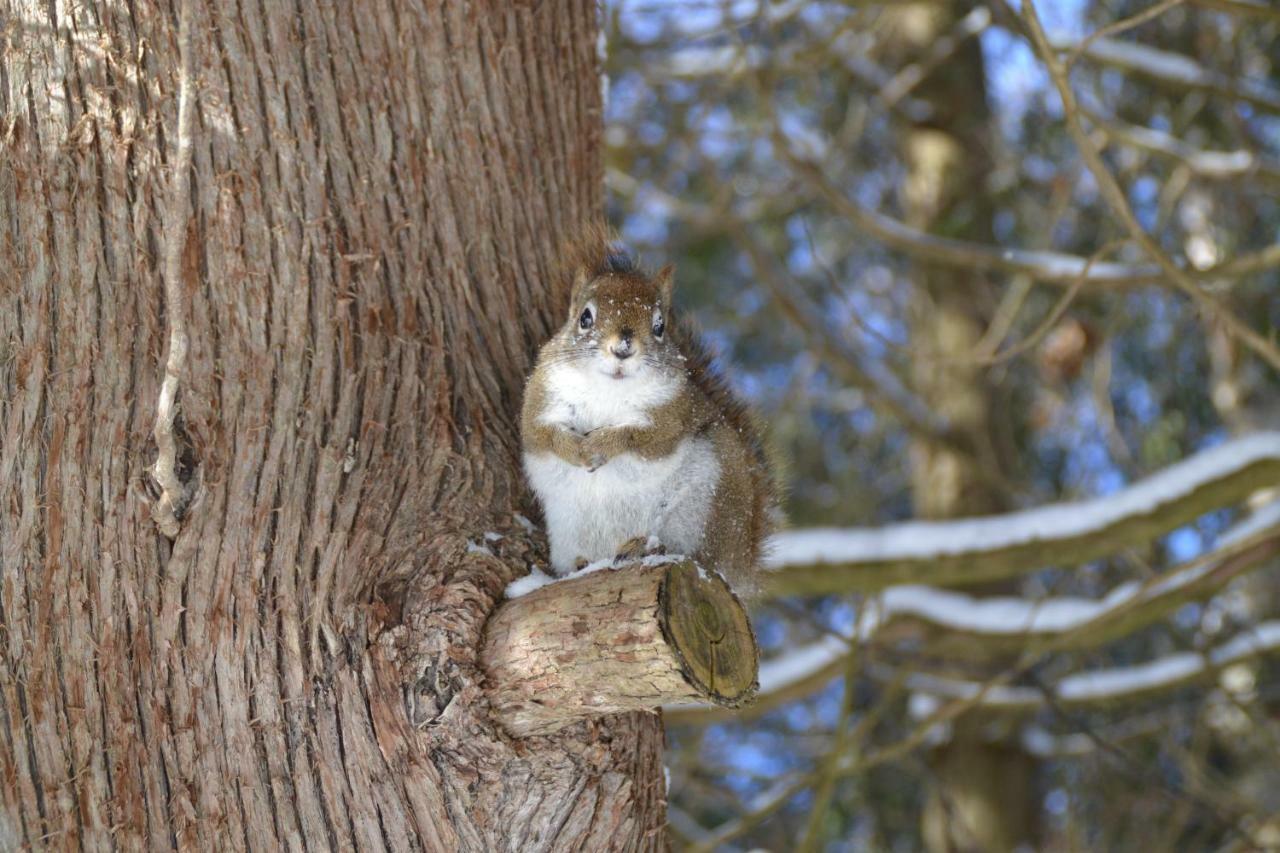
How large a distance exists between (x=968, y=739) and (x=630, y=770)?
4.23 m

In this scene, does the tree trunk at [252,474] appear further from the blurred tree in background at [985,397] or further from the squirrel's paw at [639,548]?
the blurred tree in background at [985,397]

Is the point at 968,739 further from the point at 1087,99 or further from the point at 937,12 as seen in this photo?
the point at 937,12

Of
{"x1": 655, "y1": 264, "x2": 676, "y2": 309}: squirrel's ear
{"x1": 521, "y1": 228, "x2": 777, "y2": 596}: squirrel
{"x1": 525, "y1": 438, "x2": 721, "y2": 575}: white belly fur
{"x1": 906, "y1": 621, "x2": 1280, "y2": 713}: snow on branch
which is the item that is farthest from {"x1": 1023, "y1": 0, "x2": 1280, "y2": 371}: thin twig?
{"x1": 906, "y1": 621, "x2": 1280, "y2": 713}: snow on branch

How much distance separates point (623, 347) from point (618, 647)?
0.58 metres

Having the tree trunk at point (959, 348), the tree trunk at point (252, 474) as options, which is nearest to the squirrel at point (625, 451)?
the tree trunk at point (252, 474)

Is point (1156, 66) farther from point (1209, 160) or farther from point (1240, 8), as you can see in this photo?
point (1240, 8)

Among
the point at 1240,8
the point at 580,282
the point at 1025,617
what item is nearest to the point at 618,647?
the point at 580,282

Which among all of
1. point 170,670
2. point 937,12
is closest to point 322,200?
point 170,670

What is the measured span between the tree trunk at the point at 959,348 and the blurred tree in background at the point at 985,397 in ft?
0.05

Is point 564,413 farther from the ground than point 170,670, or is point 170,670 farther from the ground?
point 564,413

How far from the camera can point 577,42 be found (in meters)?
2.59

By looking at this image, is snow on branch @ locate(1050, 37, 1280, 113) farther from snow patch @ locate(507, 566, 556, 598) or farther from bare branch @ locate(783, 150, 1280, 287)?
snow patch @ locate(507, 566, 556, 598)

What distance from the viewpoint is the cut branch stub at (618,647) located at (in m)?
1.66

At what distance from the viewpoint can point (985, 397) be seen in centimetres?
609
